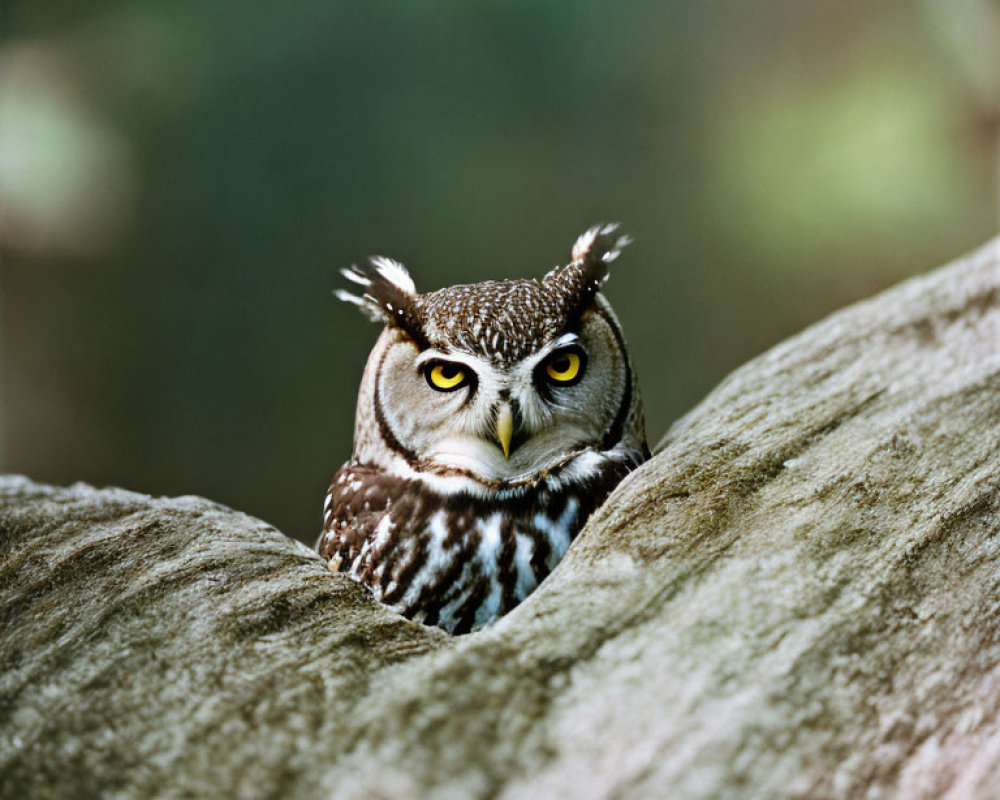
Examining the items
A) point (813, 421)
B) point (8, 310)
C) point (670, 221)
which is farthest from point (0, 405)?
point (813, 421)

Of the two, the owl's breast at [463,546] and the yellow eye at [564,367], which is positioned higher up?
the yellow eye at [564,367]

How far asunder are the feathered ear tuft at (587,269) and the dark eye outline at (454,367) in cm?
17

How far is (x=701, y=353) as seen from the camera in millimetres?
3750

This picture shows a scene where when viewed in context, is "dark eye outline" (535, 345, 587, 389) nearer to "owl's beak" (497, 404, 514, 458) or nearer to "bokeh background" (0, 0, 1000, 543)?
"owl's beak" (497, 404, 514, 458)

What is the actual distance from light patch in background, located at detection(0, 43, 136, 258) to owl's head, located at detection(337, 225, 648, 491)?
2.52m

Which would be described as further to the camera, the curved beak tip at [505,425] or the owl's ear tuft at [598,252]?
the owl's ear tuft at [598,252]

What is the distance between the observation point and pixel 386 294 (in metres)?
1.23

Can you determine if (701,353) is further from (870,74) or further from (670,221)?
(870,74)

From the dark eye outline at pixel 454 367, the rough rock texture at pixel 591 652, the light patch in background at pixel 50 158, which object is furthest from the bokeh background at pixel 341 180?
the rough rock texture at pixel 591 652

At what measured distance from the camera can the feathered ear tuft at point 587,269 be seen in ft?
3.89

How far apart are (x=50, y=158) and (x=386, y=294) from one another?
263 cm

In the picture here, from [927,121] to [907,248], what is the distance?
50cm

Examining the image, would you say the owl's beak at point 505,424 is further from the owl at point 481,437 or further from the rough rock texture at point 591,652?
the rough rock texture at point 591,652

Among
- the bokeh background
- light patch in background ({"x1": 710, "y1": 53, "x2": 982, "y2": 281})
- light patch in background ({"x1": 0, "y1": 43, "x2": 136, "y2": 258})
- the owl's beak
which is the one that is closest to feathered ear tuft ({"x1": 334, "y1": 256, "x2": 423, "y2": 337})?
the owl's beak
